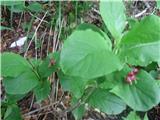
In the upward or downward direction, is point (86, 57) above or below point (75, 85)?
above

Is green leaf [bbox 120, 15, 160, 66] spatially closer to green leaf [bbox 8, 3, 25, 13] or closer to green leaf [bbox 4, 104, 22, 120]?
green leaf [bbox 4, 104, 22, 120]

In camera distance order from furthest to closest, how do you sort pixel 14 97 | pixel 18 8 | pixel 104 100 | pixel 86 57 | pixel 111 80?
1. pixel 18 8
2. pixel 14 97
3. pixel 104 100
4. pixel 111 80
5. pixel 86 57

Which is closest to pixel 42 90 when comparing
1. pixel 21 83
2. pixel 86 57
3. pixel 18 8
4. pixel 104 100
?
pixel 21 83

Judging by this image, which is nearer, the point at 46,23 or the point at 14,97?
the point at 14,97

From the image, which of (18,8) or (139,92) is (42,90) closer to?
(139,92)

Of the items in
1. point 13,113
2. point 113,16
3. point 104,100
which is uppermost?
point 113,16

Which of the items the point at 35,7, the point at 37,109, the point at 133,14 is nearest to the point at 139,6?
the point at 133,14

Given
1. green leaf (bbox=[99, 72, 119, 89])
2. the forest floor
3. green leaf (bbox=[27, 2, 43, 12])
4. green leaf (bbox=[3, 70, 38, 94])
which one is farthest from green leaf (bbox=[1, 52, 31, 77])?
green leaf (bbox=[27, 2, 43, 12])

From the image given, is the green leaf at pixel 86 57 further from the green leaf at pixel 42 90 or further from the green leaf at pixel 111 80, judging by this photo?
the green leaf at pixel 42 90

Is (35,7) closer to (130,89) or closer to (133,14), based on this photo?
(133,14)
